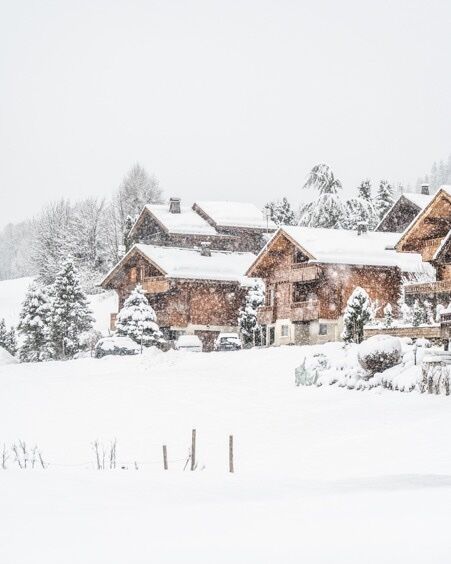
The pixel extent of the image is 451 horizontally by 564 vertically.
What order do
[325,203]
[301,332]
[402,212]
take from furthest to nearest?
[325,203]
[402,212]
[301,332]

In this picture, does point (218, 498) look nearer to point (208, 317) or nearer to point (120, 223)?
point (208, 317)

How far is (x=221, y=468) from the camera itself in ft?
59.2

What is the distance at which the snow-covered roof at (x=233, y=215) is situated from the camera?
217 feet

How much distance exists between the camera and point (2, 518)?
909cm

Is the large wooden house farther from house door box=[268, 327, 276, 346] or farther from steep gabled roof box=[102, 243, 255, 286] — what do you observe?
steep gabled roof box=[102, 243, 255, 286]

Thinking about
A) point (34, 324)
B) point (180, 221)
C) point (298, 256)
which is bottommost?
point (34, 324)

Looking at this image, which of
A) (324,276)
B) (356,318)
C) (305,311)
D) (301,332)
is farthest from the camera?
(301,332)

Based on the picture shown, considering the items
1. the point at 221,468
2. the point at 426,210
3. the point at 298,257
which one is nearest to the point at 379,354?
the point at 221,468

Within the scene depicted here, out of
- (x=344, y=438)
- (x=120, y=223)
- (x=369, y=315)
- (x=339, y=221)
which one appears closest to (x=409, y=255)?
(x=369, y=315)

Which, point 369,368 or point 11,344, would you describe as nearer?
point 369,368

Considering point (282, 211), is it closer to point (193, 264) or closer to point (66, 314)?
point (193, 264)

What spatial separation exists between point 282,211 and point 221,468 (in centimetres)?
6554

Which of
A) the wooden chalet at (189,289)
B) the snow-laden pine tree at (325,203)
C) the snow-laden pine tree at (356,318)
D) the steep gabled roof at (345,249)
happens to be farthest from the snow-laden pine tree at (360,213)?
the snow-laden pine tree at (356,318)

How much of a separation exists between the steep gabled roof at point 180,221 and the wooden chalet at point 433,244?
2343cm
